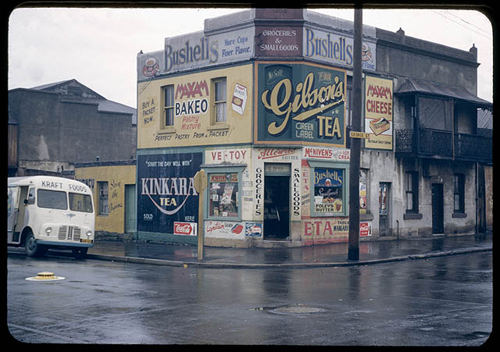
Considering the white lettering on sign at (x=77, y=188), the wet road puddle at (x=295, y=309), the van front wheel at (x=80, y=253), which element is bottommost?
the wet road puddle at (x=295, y=309)

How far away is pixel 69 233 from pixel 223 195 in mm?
6409

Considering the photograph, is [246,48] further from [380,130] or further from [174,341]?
[174,341]

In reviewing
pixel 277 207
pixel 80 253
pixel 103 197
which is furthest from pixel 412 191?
pixel 80 253

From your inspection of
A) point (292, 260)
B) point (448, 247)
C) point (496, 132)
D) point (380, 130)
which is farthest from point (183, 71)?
point (496, 132)

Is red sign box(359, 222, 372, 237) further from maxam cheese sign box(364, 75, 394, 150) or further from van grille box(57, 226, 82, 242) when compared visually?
van grille box(57, 226, 82, 242)

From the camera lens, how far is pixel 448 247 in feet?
80.3

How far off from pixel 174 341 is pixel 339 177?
18.9 m

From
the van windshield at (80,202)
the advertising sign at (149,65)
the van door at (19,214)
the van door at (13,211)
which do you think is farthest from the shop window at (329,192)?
the van door at (13,211)

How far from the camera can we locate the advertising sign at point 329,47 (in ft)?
81.6

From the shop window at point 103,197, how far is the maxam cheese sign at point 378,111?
1273cm

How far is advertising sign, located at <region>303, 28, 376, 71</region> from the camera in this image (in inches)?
979

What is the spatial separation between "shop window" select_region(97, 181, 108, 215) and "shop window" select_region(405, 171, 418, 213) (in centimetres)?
1439

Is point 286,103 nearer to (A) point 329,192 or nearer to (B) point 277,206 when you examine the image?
(B) point 277,206

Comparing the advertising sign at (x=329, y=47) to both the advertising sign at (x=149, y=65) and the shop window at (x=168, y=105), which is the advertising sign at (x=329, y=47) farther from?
the advertising sign at (x=149, y=65)
